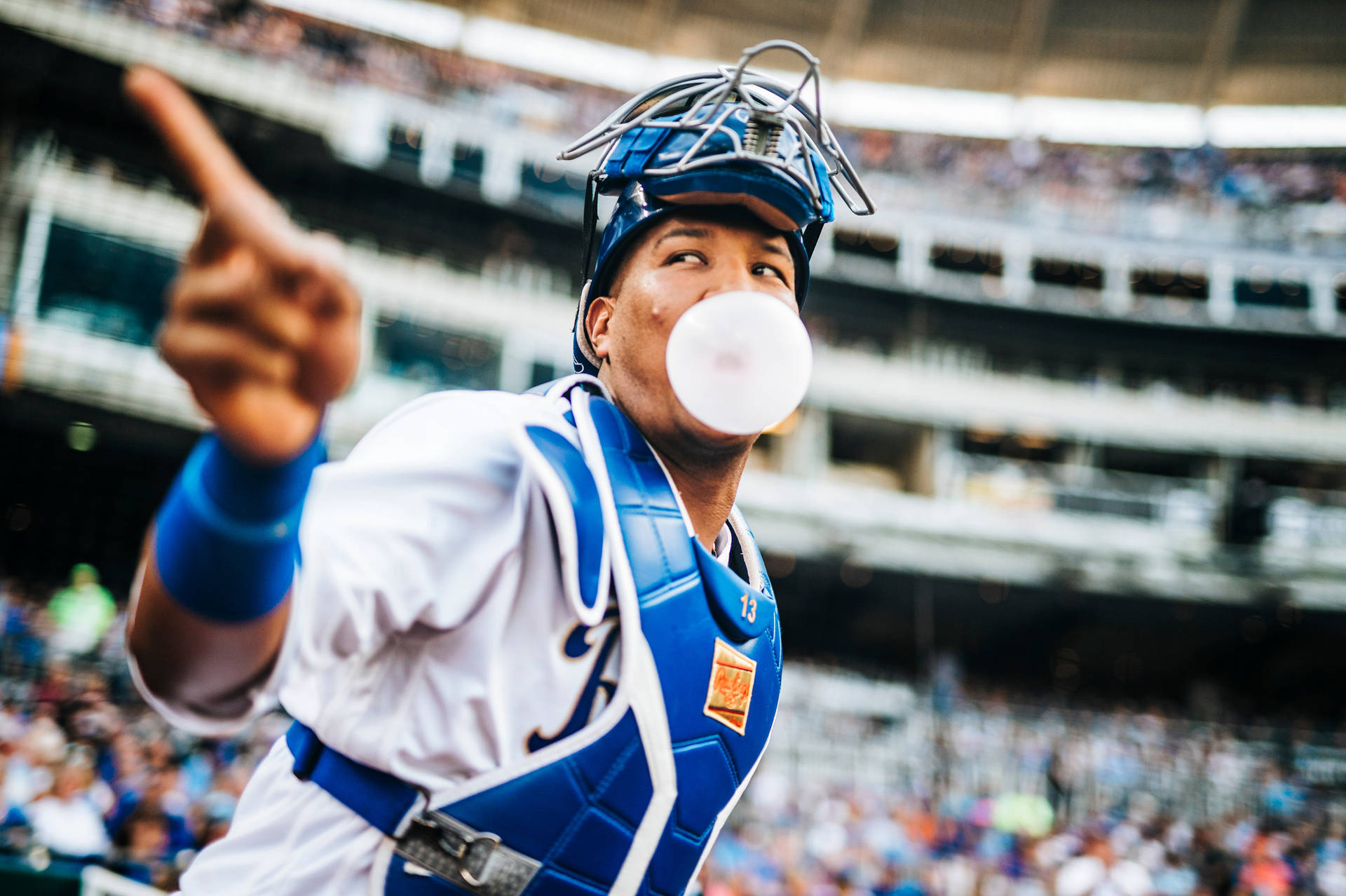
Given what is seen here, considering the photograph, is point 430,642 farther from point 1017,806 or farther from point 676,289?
point 1017,806

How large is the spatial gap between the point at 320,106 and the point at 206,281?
1853 centimetres

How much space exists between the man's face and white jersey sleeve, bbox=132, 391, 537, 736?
0.33m

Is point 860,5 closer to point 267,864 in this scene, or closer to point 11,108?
point 11,108

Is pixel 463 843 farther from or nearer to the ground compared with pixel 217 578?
nearer to the ground

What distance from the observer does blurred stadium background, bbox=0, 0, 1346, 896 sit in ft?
33.8

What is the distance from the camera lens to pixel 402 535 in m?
1.15

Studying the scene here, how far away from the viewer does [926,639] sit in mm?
20469

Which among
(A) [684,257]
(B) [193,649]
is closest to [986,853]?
(A) [684,257]

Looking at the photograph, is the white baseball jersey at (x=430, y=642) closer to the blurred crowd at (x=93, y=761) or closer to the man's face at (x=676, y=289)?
the man's face at (x=676, y=289)

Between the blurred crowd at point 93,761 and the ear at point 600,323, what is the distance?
4.38 m

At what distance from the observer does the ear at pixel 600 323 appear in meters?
1.77

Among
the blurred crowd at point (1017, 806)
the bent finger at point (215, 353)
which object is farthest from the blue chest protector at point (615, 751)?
the blurred crowd at point (1017, 806)

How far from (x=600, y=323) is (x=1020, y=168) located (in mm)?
27343

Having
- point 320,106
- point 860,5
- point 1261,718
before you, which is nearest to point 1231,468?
point 1261,718
